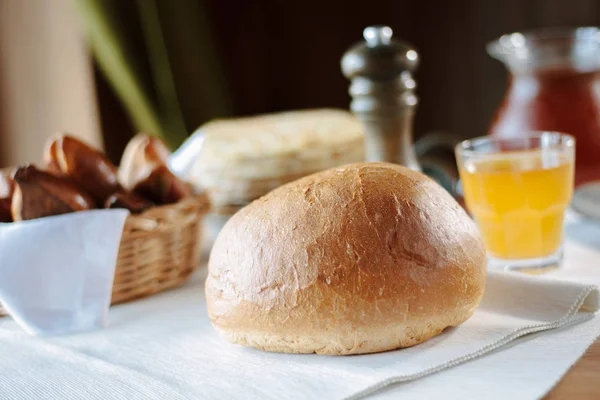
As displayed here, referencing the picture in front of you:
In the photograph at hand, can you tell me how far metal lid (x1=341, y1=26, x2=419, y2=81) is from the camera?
989 mm

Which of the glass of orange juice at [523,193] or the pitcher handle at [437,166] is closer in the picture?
the glass of orange juice at [523,193]

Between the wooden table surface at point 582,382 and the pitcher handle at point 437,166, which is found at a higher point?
the pitcher handle at point 437,166

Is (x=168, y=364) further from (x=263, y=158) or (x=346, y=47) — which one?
(x=346, y=47)

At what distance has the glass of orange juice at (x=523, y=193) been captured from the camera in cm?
90

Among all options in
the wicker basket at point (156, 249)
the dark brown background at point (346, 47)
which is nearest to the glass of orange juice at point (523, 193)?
the wicker basket at point (156, 249)

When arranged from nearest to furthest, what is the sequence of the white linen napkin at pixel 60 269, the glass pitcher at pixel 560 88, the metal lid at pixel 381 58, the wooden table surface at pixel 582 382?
the wooden table surface at pixel 582 382 → the white linen napkin at pixel 60 269 → the metal lid at pixel 381 58 → the glass pitcher at pixel 560 88

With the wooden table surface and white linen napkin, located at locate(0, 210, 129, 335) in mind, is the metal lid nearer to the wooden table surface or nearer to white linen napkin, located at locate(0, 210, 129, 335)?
white linen napkin, located at locate(0, 210, 129, 335)

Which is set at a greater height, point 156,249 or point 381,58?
point 381,58

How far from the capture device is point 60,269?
825 millimetres

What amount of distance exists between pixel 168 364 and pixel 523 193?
1.64 feet

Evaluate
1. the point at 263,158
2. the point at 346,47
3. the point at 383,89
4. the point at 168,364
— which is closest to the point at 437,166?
the point at 383,89

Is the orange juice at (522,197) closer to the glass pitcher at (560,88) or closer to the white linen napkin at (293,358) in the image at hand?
the white linen napkin at (293,358)

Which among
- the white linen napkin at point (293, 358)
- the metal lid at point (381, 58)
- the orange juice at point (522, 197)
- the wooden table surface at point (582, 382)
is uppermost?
the metal lid at point (381, 58)

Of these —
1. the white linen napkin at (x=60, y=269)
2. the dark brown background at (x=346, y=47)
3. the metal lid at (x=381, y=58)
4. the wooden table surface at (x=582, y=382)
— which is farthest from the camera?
the dark brown background at (x=346, y=47)
